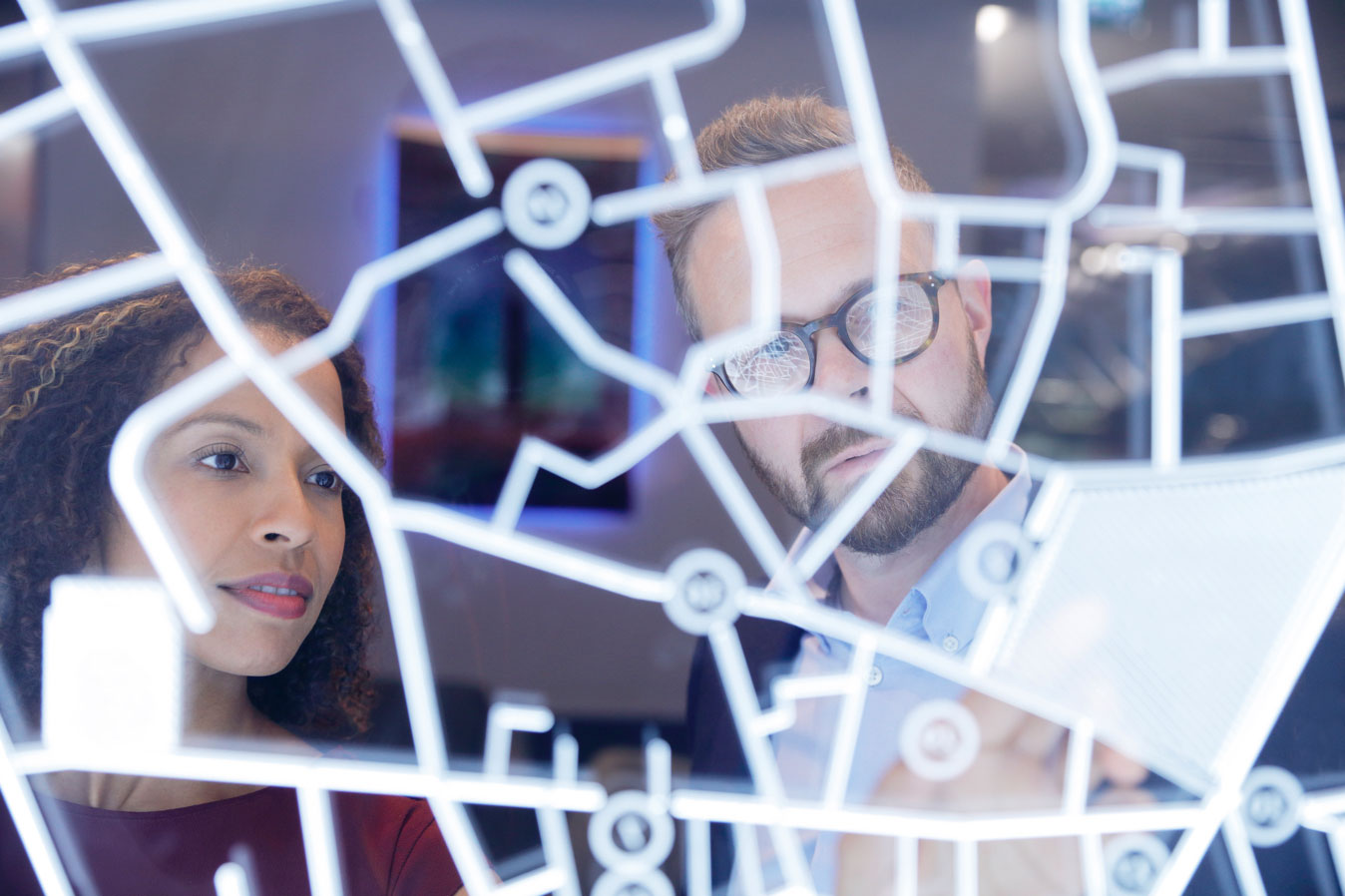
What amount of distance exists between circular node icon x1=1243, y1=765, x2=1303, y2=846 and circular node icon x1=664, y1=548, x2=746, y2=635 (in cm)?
56

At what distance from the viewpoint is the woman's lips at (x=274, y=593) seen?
3.01ft

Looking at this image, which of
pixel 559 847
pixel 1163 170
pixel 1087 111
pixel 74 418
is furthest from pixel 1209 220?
pixel 74 418

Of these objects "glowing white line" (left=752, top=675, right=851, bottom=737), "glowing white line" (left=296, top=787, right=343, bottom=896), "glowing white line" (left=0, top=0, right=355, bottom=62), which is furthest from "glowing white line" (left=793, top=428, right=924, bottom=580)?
"glowing white line" (left=0, top=0, right=355, bottom=62)

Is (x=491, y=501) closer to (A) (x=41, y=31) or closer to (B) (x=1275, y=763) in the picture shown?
(A) (x=41, y=31)

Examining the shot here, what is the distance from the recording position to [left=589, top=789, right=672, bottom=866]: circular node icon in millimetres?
974

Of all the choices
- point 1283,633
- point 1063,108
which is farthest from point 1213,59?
point 1283,633

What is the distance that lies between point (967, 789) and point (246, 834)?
743 millimetres

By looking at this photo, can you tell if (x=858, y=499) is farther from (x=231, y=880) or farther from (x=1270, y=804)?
(x=231, y=880)

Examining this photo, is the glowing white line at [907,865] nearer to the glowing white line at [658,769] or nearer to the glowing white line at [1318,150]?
the glowing white line at [658,769]

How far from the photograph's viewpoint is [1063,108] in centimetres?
102

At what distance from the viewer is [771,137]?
0.97 meters

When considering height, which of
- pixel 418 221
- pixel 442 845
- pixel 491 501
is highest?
pixel 418 221

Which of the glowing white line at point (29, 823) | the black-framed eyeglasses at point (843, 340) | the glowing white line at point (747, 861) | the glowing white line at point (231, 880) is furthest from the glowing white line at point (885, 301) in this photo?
the glowing white line at point (29, 823)

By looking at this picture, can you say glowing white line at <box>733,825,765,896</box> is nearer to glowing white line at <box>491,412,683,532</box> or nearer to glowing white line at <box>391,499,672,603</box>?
glowing white line at <box>391,499,672,603</box>
